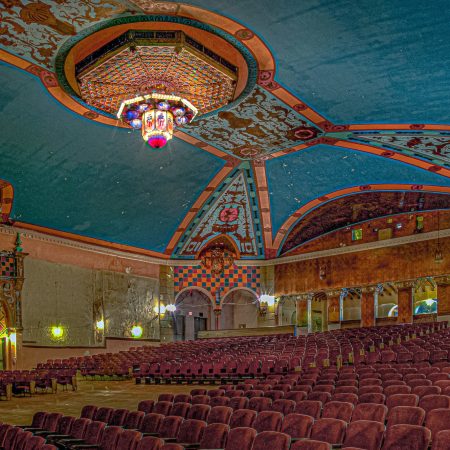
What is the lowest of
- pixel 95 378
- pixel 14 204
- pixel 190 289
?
pixel 95 378

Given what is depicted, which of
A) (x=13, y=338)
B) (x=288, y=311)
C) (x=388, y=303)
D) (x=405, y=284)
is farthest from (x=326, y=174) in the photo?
(x=13, y=338)

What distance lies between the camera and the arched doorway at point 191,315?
31312mm

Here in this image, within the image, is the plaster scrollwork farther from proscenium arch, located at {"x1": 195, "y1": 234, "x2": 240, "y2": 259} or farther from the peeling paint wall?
proscenium arch, located at {"x1": 195, "y1": 234, "x2": 240, "y2": 259}

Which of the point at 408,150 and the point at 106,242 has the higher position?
the point at 408,150

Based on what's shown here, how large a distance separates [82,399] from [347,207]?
16378 millimetres

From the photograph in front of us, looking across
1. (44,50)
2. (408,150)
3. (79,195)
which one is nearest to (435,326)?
(408,150)

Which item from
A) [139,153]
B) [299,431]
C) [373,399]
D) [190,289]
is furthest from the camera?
[190,289]

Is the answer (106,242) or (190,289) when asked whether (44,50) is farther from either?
(190,289)

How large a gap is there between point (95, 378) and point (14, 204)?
6704 mm

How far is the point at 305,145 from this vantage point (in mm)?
20047

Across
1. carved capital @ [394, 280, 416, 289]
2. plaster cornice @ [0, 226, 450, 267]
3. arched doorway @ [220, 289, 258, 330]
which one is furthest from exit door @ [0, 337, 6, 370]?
carved capital @ [394, 280, 416, 289]

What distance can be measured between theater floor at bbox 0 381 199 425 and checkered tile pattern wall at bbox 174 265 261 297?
42.4ft

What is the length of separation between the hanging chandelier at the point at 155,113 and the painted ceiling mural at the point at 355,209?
1168 cm

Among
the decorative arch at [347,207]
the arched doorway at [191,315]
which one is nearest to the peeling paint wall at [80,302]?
the arched doorway at [191,315]
